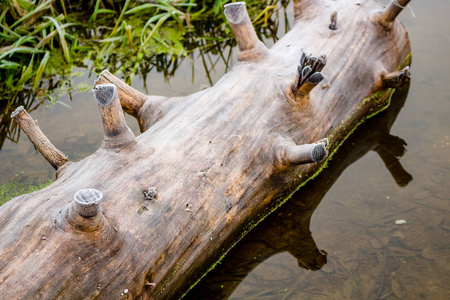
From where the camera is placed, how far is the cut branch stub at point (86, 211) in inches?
83.3

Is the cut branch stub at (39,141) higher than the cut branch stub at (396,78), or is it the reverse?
the cut branch stub at (39,141)

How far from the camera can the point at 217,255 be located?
9.95 ft

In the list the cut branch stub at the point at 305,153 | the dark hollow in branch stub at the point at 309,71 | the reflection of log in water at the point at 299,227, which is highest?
the dark hollow in branch stub at the point at 309,71

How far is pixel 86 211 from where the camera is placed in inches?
84.3

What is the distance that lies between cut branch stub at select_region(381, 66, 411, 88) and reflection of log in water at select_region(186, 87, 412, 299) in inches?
19.3

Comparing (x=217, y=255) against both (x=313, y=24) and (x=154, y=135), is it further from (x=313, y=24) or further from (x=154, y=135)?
(x=313, y=24)

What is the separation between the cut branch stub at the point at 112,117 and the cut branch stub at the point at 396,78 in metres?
1.96

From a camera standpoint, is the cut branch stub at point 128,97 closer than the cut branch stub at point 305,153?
No

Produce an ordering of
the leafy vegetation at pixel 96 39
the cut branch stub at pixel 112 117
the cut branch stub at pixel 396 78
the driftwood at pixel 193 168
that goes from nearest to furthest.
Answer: the driftwood at pixel 193 168
the cut branch stub at pixel 112 117
the cut branch stub at pixel 396 78
the leafy vegetation at pixel 96 39

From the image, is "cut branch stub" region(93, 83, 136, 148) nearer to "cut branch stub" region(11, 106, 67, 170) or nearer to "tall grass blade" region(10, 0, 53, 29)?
"cut branch stub" region(11, 106, 67, 170)

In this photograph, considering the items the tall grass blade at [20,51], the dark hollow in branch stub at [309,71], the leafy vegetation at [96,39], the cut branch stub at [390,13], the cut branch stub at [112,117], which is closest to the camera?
the cut branch stub at [112,117]

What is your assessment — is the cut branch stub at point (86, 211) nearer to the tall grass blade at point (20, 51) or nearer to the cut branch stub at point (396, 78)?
the cut branch stub at point (396, 78)

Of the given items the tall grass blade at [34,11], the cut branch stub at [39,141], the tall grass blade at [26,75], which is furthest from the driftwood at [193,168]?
the tall grass blade at [34,11]

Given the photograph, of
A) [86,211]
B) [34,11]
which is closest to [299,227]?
[86,211]
